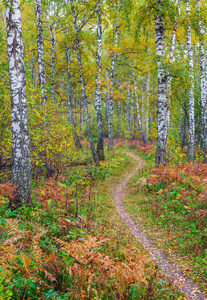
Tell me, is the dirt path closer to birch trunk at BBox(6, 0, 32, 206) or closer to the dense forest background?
the dense forest background

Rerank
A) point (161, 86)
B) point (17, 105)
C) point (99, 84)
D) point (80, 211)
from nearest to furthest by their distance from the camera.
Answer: point (17, 105), point (80, 211), point (161, 86), point (99, 84)

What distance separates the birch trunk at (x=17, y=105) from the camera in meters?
5.34

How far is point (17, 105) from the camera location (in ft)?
17.8

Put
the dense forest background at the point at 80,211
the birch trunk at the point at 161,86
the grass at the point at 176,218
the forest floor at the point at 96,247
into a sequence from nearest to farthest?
the forest floor at the point at 96,247 < the dense forest background at the point at 80,211 < the grass at the point at 176,218 < the birch trunk at the point at 161,86

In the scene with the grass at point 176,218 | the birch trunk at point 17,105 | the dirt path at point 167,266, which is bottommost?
the dirt path at point 167,266

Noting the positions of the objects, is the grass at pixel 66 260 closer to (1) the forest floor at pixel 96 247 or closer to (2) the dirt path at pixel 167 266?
(1) the forest floor at pixel 96 247

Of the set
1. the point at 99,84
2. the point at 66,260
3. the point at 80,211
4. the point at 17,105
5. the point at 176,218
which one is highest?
the point at 99,84

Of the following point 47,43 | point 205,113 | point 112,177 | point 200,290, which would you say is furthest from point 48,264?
point 47,43

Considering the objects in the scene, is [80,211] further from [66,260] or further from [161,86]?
[161,86]

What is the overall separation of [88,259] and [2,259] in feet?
4.18

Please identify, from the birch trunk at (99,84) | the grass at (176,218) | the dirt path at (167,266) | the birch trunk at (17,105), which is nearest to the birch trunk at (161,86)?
the grass at (176,218)

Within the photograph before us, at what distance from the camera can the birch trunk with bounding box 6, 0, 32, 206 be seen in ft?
17.5

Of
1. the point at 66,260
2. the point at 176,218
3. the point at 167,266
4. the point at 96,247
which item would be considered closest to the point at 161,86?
the point at 176,218

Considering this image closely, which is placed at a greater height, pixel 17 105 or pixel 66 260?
pixel 17 105
